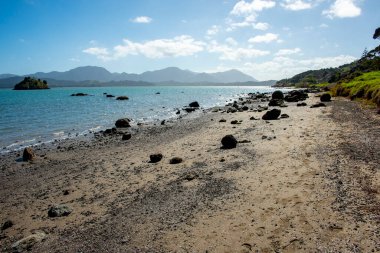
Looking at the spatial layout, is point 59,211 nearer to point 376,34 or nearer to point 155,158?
point 155,158

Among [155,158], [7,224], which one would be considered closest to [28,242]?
[7,224]

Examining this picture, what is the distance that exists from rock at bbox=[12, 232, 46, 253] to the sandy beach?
0.29 feet

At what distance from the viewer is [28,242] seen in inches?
389

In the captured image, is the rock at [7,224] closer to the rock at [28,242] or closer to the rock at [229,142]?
the rock at [28,242]

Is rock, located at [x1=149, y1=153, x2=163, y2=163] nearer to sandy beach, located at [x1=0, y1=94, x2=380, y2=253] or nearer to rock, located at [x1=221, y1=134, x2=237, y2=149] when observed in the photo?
sandy beach, located at [x1=0, y1=94, x2=380, y2=253]

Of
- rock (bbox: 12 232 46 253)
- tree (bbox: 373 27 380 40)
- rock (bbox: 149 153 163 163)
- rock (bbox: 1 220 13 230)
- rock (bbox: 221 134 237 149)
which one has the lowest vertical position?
rock (bbox: 1 220 13 230)

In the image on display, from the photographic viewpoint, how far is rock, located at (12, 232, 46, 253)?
967 cm

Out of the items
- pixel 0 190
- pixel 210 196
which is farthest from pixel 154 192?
pixel 0 190

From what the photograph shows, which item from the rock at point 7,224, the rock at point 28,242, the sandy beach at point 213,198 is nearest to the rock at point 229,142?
the sandy beach at point 213,198

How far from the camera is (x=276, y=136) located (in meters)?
22.4

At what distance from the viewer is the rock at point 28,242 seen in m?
9.67

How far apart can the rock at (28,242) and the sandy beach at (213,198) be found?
87 mm

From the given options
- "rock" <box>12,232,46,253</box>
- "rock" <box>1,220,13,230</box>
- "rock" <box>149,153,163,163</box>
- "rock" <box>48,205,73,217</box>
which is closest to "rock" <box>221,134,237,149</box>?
"rock" <box>149,153,163,163</box>

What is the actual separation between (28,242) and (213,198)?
22.9 ft
